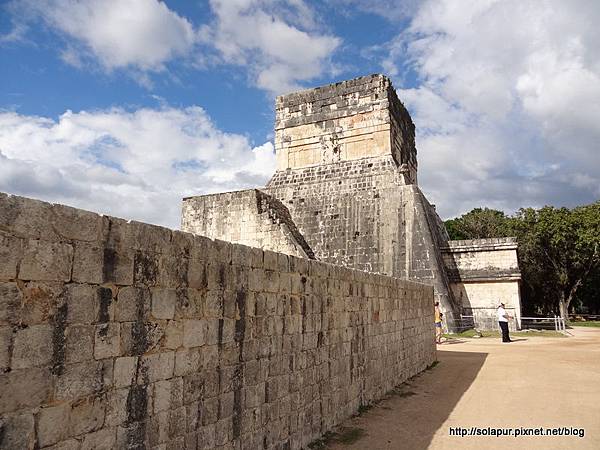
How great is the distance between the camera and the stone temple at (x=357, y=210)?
17.5 meters

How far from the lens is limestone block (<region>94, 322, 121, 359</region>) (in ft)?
9.51

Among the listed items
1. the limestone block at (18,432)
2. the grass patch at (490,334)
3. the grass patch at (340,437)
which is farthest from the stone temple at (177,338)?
the grass patch at (490,334)

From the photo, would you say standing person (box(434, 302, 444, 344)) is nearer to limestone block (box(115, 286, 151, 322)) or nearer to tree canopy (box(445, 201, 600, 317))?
limestone block (box(115, 286, 151, 322))

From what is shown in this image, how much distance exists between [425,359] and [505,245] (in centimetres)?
1088

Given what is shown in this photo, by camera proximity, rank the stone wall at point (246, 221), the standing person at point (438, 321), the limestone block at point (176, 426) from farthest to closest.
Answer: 1. the stone wall at point (246, 221)
2. the standing person at point (438, 321)
3. the limestone block at point (176, 426)

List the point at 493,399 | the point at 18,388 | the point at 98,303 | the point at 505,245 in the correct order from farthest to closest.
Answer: the point at 505,245
the point at 493,399
the point at 98,303
the point at 18,388

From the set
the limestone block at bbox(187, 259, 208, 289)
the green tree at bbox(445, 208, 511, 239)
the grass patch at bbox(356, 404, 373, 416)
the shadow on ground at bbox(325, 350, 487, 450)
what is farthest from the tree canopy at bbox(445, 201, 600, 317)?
the limestone block at bbox(187, 259, 208, 289)

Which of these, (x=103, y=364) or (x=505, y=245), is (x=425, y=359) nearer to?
(x=103, y=364)

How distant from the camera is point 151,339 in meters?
3.34

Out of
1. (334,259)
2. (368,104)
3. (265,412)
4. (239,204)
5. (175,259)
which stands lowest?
(265,412)

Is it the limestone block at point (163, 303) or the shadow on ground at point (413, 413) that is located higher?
the limestone block at point (163, 303)

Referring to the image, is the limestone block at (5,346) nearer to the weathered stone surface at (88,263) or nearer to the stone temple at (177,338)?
the stone temple at (177,338)

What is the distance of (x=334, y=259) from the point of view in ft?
60.7

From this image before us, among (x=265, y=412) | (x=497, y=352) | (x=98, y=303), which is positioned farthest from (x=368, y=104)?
(x=98, y=303)
